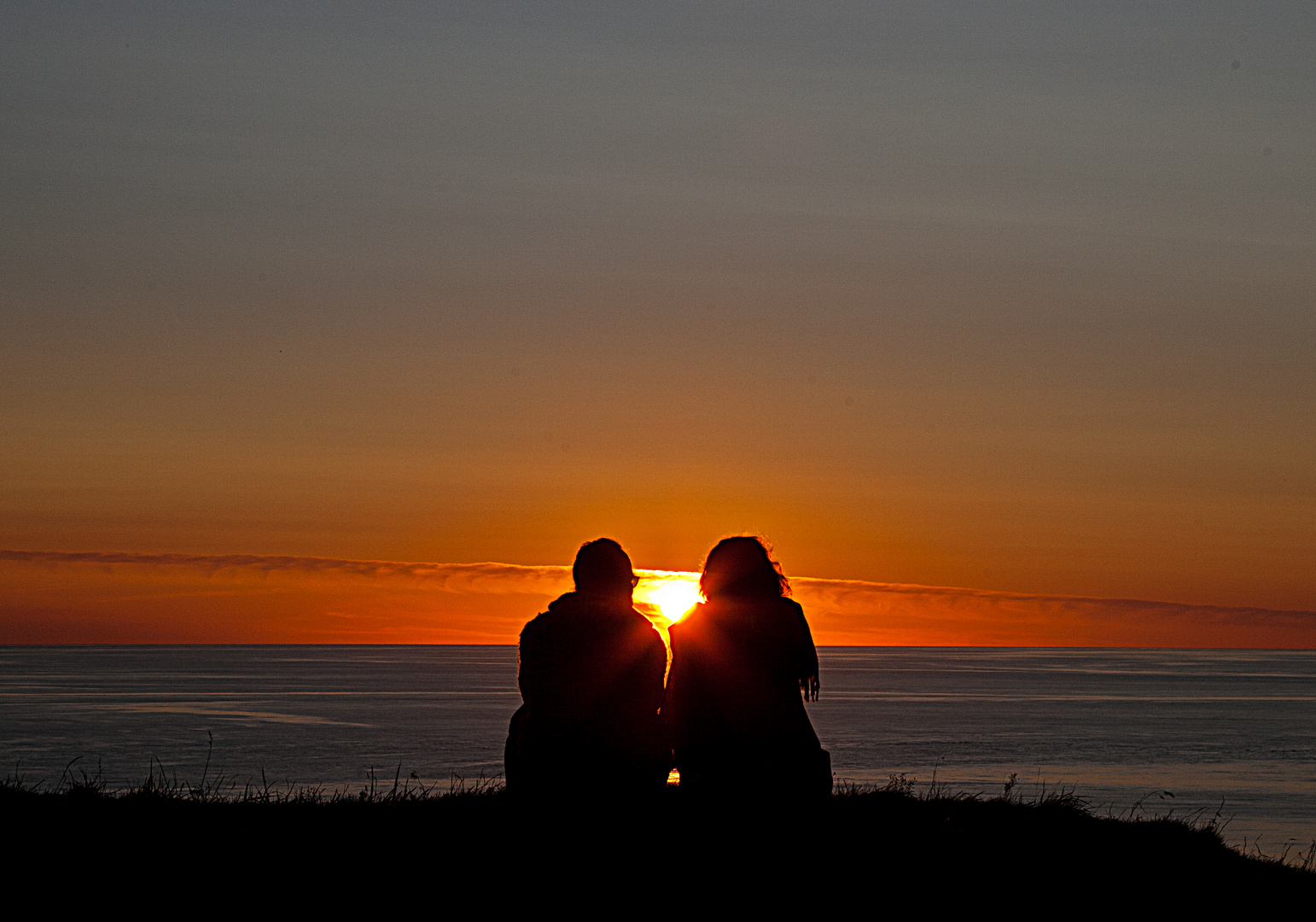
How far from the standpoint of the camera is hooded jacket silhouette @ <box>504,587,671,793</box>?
25.9 feet

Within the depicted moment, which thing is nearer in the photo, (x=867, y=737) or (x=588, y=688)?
(x=588, y=688)

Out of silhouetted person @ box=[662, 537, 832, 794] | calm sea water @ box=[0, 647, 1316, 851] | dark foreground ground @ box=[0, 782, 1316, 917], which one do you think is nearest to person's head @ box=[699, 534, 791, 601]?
silhouetted person @ box=[662, 537, 832, 794]

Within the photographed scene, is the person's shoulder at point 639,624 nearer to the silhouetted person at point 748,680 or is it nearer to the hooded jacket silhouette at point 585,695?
the hooded jacket silhouette at point 585,695

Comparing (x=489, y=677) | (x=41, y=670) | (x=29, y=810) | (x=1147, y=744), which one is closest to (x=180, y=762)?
(x=29, y=810)

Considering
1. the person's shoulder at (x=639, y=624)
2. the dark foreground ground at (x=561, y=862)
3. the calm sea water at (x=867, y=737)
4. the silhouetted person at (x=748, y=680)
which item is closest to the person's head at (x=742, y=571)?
the silhouetted person at (x=748, y=680)

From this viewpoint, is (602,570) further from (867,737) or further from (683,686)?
(867,737)

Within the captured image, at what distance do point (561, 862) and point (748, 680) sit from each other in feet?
5.49

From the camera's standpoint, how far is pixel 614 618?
792cm

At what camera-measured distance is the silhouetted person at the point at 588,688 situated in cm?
789

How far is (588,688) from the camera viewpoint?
790 centimetres

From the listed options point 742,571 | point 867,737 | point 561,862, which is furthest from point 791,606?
point 867,737

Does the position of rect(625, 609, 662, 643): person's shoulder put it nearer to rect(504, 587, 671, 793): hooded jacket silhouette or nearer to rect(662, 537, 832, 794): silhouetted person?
rect(504, 587, 671, 793): hooded jacket silhouette

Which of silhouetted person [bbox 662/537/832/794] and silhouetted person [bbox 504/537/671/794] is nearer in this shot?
silhouetted person [bbox 662/537/832/794]

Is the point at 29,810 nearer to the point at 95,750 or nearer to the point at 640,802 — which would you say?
the point at 640,802
